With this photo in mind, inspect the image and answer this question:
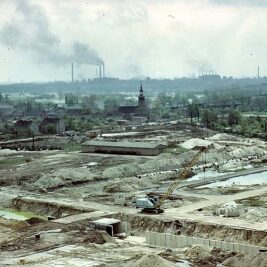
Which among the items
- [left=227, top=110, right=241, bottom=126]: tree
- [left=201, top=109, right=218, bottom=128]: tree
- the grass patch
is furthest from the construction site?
[left=201, top=109, right=218, bottom=128]: tree

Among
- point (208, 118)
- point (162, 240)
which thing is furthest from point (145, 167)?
point (208, 118)

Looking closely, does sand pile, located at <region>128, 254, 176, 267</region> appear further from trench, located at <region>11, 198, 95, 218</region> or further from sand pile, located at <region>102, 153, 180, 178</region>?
sand pile, located at <region>102, 153, 180, 178</region>

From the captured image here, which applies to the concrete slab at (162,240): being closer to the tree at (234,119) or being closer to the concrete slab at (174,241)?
the concrete slab at (174,241)

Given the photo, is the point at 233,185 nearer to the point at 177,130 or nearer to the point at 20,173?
the point at 20,173

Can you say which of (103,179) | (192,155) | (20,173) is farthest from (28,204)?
(192,155)

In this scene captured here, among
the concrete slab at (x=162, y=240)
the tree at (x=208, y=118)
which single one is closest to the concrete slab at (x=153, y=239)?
the concrete slab at (x=162, y=240)

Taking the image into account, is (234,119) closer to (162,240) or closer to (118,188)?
(118,188)
